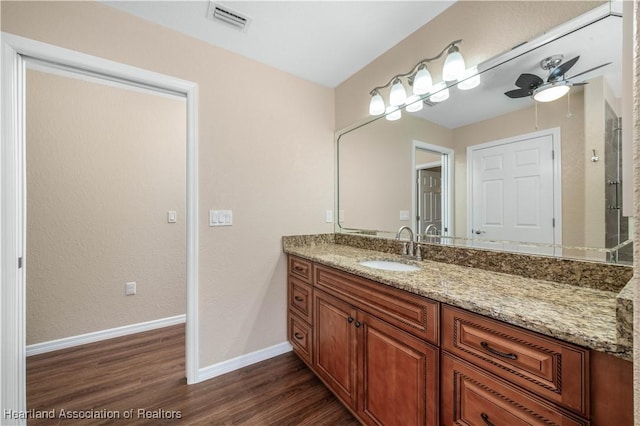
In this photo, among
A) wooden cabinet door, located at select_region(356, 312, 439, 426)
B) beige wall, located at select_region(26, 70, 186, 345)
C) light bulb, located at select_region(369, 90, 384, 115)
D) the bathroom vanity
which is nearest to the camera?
the bathroom vanity

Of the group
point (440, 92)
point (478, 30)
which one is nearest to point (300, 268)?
point (440, 92)

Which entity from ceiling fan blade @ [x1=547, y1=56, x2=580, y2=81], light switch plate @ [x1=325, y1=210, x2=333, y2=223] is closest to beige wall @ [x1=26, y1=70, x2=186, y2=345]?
light switch plate @ [x1=325, y1=210, x2=333, y2=223]

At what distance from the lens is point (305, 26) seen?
1.67 metres

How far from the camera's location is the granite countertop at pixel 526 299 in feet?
2.14

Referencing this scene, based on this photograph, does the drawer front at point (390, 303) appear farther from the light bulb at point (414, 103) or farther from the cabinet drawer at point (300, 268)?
the light bulb at point (414, 103)

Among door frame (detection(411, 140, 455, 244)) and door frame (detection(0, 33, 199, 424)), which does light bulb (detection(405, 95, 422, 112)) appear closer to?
door frame (detection(411, 140, 455, 244))

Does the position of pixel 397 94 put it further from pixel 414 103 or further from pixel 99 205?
pixel 99 205

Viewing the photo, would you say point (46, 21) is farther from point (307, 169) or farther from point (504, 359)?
point (504, 359)

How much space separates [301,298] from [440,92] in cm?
173

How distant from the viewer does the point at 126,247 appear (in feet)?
8.13

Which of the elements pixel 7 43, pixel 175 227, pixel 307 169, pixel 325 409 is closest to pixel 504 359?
pixel 325 409

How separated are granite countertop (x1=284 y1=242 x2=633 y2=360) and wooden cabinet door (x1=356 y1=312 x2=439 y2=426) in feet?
0.77

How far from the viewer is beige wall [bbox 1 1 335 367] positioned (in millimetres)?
1604

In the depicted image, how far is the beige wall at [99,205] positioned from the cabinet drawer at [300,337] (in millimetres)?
1482
